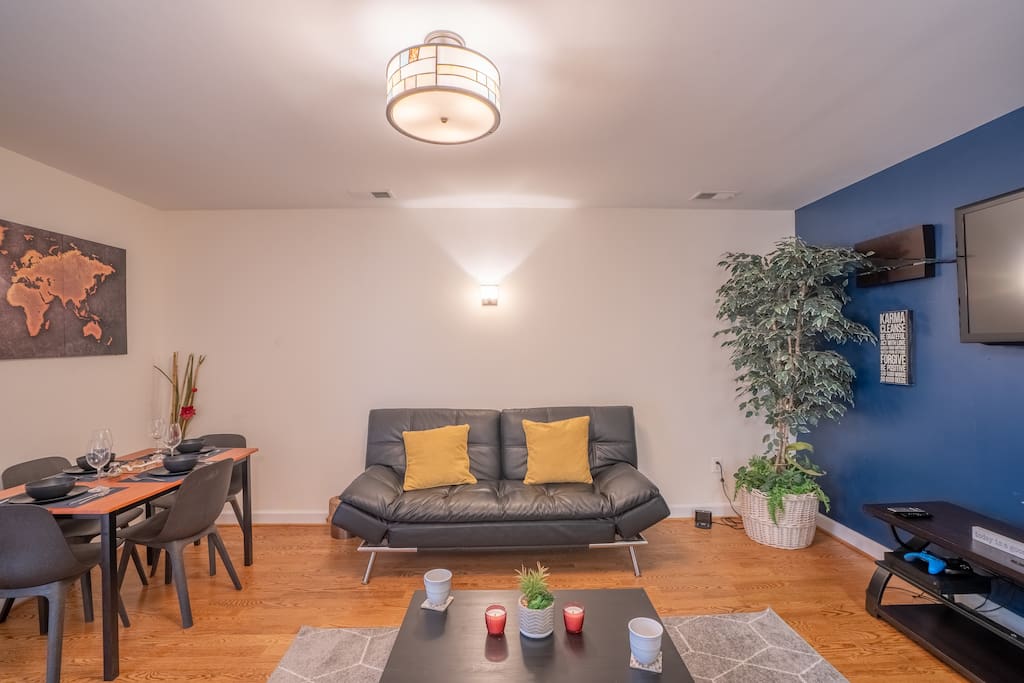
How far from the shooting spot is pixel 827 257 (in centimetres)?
307

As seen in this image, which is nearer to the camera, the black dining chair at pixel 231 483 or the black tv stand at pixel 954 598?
the black tv stand at pixel 954 598

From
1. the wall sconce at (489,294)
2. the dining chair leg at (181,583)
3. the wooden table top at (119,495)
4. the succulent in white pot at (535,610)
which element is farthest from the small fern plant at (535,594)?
the wall sconce at (489,294)

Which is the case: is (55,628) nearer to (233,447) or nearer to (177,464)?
(177,464)

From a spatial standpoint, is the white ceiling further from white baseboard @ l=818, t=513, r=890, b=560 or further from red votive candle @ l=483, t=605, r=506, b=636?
white baseboard @ l=818, t=513, r=890, b=560

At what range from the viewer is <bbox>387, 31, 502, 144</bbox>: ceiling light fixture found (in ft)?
5.11

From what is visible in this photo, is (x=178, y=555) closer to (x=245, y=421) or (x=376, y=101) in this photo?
(x=245, y=421)

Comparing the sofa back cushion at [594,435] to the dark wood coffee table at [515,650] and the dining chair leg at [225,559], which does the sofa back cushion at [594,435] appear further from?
the dining chair leg at [225,559]

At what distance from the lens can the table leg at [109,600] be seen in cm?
202

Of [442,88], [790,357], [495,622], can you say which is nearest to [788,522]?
[790,357]

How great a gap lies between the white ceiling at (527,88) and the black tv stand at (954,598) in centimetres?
196

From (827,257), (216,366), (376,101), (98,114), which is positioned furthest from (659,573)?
(98,114)

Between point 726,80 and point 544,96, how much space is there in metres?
0.76

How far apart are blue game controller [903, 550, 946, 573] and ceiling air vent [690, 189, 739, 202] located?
2.43m

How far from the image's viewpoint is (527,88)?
2.09m
